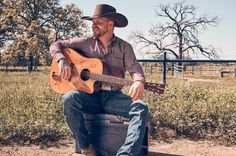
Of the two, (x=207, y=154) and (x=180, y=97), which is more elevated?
(x=180, y=97)

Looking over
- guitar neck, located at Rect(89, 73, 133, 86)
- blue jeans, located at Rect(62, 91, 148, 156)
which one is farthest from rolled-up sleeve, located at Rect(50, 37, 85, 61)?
blue jeans, located at Rect(62, 91, 148, 156)

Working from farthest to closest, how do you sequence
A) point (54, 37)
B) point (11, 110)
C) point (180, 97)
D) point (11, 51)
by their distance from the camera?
point (54, 37)
point (11, 51)
point (180, 97)
point (11, 110)

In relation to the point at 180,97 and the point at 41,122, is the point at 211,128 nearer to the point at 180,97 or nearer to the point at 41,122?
the point at 180,97

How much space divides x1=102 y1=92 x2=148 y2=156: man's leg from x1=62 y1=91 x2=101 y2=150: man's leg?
9.0 inches

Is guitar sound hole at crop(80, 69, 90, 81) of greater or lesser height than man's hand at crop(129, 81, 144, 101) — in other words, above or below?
above

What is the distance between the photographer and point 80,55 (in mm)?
3494

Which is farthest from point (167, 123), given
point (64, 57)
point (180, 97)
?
point (64, 57)

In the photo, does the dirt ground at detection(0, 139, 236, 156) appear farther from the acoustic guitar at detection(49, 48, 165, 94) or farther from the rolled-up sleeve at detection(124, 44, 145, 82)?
the rolled-up sleeve at detection(124, 44, 145, 82)

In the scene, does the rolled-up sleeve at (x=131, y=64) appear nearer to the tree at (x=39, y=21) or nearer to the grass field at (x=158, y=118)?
the grass field at (x=158, y=118)

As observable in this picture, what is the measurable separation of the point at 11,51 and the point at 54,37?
4.75 metres

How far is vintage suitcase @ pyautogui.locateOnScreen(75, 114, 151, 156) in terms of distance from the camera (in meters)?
3.27

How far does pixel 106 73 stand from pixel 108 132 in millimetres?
620

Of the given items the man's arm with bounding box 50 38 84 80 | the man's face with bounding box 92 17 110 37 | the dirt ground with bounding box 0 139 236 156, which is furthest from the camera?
the dirt ground with bounding box 0 139 236 156

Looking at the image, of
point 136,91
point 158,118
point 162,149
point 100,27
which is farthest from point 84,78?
point 158,118
